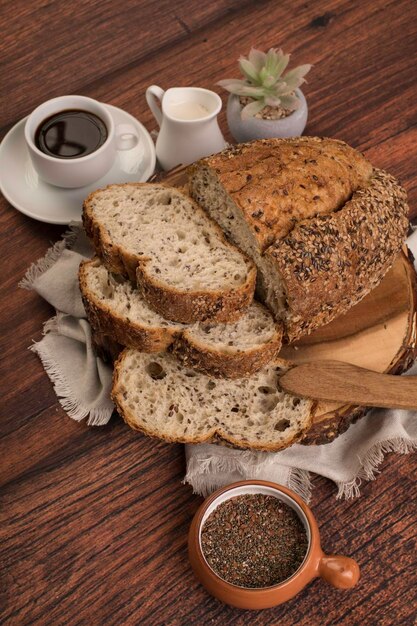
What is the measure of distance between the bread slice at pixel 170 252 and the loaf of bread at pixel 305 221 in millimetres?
72

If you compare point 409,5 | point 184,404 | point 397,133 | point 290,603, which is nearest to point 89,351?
point 184,404

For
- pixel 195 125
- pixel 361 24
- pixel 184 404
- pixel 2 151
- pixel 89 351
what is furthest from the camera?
pixel 361 24

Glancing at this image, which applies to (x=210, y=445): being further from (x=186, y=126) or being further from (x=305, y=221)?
(x=186, y=126)

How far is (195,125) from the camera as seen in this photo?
102 inches

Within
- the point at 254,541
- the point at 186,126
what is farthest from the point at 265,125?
the point at 254,541

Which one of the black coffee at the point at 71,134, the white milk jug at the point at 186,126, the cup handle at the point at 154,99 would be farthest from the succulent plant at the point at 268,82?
the black coffee at the point at 71,134

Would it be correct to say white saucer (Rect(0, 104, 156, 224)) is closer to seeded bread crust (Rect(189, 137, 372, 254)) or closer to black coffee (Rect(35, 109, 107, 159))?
black coffee (Rect(35, 109, 107, 159))

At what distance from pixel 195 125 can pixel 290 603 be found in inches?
60.0

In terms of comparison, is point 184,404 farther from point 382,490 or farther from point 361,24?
point 361,24

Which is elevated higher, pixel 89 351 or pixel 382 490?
pixel 89 351

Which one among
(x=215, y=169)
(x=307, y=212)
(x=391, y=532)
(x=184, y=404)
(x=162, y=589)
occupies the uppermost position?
(x=215, y=169)

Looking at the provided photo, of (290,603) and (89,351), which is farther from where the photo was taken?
(89,351)

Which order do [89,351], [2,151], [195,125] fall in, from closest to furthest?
[89,351]
[195,125]
[2,151]

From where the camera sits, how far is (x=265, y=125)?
2.68 m
